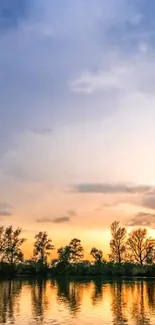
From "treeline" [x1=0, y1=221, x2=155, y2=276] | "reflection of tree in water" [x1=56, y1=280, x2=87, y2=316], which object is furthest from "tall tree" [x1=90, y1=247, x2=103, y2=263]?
"reflection of tree in water" [x1=56, y1=280, x2=87, y2=316]

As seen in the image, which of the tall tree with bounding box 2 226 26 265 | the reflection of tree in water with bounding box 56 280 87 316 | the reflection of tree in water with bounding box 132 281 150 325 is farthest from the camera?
the tall tree with bounding box 2 226 26 265

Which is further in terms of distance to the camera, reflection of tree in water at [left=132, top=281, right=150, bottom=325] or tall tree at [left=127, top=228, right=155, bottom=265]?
tall tree at [left=127, top=228, right=155, bottom=265]

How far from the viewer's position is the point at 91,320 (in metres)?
31.7

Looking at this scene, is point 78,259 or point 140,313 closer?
point 140,313

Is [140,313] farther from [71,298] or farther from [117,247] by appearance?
[117,247]

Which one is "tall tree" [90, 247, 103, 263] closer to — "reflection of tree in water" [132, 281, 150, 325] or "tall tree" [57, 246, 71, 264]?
"tall tree" [57, 246, 71, 264]

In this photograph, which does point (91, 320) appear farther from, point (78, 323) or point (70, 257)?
point (70, 257)

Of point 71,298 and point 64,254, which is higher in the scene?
point 64,254

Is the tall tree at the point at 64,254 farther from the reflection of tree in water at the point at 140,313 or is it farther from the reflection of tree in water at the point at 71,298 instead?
the reflection of tree in water at the point at 140,313

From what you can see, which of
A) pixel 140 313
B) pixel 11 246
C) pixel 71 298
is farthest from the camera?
pixel 11 246

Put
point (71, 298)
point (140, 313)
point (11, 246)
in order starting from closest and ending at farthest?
point (140, 313)
point (71, 298)
point (11, 246)

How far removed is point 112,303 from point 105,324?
49.4ft

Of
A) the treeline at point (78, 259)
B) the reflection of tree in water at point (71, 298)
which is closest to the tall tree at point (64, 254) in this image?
the treeline at point (78, 259)

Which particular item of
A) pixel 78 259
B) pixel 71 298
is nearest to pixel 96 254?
pixel 78 259
